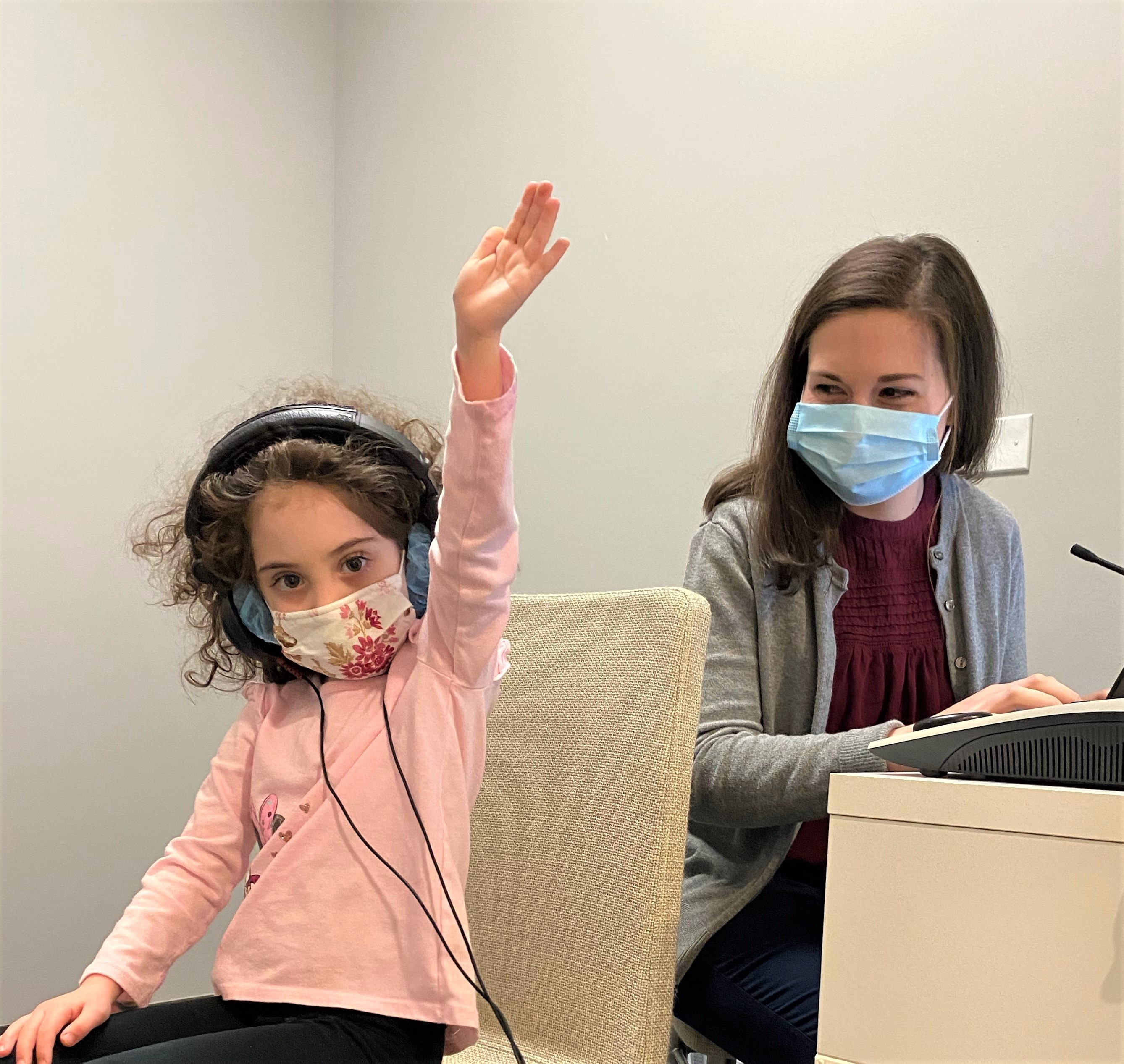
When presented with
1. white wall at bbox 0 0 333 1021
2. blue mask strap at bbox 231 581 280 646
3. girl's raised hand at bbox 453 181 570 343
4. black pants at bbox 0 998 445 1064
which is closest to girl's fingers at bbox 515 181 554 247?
girl's raised hand at bbox 453 181 570 343

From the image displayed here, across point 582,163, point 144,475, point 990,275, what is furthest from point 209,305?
point 990,275

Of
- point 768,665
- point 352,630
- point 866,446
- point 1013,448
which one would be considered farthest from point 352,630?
point 1013,448

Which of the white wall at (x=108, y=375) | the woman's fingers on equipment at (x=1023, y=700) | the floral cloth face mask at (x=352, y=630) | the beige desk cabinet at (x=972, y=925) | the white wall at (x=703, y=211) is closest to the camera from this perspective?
the beige desk cabinet at (x=972, y=925)

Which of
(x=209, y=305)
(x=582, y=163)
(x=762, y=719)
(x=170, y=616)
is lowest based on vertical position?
(x=170, y=616)

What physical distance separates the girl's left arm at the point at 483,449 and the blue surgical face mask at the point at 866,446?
41 cm

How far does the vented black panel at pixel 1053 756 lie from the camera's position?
615mm

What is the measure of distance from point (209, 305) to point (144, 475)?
41 cm

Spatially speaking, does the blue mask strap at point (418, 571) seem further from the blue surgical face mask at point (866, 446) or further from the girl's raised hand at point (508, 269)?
the blue surgical face mask at point (866, 446)

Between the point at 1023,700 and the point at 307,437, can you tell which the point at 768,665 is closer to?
Result: the point at 1023,700

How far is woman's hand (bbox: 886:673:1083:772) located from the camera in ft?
2.63

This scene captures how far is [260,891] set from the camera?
0.94 m

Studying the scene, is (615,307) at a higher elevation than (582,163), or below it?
below

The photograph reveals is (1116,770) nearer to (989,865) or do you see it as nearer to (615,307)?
(989,865)

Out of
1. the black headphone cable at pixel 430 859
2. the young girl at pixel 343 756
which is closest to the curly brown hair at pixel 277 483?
the young girl at pixel 343 756
